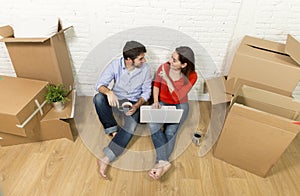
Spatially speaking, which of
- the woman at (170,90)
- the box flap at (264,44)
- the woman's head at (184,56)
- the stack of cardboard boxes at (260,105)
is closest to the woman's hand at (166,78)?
the woman at (170,90)

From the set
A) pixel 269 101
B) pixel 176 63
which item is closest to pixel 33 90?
pixel 176 63

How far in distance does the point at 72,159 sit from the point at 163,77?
714 millimetres

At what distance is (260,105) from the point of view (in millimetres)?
1248

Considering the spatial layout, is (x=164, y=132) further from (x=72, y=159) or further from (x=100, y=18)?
(x=100, y=18)

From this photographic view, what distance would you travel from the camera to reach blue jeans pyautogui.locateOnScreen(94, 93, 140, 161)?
1233 mm

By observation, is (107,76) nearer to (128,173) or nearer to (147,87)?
(147,87)

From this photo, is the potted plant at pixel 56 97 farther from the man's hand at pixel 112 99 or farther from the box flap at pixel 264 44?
the box flap at pixel 264 44

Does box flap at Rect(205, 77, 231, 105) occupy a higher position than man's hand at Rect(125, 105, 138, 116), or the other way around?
box flap at Rect(205, 77, 231, 105)

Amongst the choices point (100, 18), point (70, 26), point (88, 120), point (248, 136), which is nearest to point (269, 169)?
point (248, 136)

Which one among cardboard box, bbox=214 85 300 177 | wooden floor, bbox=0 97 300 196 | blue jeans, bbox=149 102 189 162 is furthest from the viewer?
blue jeans, bbox=149 102 189 162

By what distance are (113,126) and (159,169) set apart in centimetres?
39

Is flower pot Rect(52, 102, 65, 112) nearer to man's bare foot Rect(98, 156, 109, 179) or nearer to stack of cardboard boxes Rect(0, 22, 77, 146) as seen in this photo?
stack of cardboard boxes Rect(0, 22, 77, 146)

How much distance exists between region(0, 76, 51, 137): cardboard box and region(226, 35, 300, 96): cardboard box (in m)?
1.12

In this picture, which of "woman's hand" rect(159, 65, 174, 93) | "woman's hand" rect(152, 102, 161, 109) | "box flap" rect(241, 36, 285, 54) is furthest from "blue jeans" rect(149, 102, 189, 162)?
"box flap" rect(241, 36, 285, 54)
